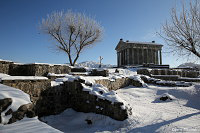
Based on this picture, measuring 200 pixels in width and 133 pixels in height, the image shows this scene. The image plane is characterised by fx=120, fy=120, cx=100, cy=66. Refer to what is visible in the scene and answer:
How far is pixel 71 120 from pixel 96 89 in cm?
175

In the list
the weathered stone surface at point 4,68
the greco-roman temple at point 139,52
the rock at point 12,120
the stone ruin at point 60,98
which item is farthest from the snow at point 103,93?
the greco-roman temple at point 139,52

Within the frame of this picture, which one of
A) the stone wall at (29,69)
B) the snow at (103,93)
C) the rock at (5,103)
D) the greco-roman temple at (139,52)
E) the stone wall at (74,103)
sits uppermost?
the greco-roman temple at (139,52)

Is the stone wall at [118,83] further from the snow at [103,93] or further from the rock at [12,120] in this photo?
the rock at [12,120]

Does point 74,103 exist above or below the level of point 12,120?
below

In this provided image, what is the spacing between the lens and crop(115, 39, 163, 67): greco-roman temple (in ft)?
104

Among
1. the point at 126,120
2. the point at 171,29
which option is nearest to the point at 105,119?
the point at 126,120

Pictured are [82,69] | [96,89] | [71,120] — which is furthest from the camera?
[82,69]

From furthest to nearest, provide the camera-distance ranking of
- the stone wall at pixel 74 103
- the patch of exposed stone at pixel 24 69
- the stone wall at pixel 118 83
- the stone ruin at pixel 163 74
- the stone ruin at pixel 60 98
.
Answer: the stone ruin at pixel 163 74 < the stone wall at pixel 118 83 < the patch of exposed stone at pixel 24 69 < the stone wall at pixel 74 103 < the stone ruin at pixel 60 98

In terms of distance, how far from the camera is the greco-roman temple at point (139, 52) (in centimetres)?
3170

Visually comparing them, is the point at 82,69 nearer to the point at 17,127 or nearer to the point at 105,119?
the point at 105,119

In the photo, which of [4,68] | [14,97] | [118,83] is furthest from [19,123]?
[118,83]

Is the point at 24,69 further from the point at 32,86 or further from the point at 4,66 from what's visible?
the point at 32,86

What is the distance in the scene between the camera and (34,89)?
16.5 feet

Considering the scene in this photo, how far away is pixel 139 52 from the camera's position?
3262cm
